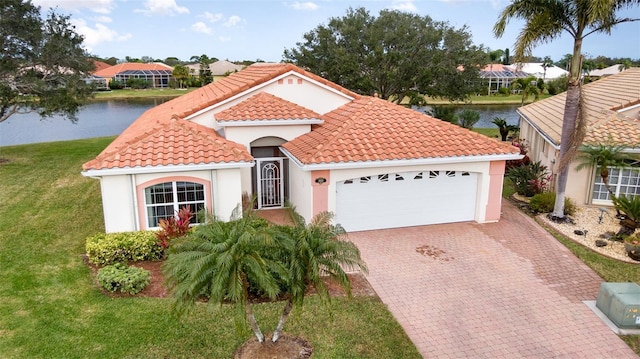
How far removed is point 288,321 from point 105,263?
5.69m

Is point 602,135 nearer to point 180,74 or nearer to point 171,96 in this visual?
point 171,96

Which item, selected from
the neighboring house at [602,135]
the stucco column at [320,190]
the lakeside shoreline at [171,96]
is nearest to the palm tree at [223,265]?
the stucco column at [320,190]

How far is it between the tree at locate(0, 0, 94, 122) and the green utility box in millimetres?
24697

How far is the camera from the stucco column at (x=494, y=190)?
15766 mm

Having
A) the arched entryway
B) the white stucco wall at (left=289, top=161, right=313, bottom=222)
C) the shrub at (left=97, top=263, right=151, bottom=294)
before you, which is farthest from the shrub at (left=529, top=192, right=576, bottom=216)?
the shrub at (left=97, top=263, right=151, bottom=294)

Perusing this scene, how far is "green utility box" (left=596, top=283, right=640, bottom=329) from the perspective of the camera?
31.8 feet

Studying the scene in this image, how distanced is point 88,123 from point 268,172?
3712cm

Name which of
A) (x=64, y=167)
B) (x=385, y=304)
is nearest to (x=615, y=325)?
(x=385, y=304)

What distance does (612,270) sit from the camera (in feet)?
41.5

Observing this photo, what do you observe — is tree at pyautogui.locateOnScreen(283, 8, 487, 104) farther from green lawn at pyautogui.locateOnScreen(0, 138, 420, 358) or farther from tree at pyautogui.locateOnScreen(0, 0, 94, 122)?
green lawn at pyautogui.locateOnScreen(0, 138, 420, 358)

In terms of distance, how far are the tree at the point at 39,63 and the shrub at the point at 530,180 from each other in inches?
865

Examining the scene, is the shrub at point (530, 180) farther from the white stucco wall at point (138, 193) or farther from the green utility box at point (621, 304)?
the white stucco wall at point (138, 193)

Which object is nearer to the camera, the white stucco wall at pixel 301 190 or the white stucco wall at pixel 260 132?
the white stucco wall at pixel 301 190

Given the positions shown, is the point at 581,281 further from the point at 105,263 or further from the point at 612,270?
the point at 105,263
